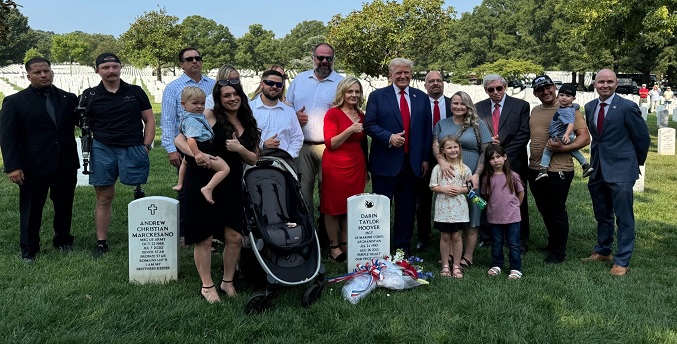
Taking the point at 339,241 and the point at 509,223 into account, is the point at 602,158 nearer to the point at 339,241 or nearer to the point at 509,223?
the point at 509,223

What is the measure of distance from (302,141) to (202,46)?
67.4 metres

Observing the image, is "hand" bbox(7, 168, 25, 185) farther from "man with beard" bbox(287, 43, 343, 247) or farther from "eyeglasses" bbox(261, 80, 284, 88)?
"man with beard" bbox(287, 43, 343, 247)

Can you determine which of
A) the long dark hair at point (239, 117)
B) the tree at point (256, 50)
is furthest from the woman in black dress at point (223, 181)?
the tree at point (256, 50)

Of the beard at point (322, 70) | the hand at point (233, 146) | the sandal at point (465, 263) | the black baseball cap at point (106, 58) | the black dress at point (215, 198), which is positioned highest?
the black baseball cap at point (106, 58)

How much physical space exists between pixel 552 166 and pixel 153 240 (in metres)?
4.21

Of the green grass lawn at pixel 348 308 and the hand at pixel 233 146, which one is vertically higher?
the hand at pixel 233 146

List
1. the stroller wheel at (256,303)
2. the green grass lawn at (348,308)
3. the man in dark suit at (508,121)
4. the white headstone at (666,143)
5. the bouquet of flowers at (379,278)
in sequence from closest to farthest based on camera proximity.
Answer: the green grass lawn at (348,308), the stroller wheel at (256,303), the bouquet of flowers at (379,278), the man in dark suit at (508,121), the white headstone at (666,143)

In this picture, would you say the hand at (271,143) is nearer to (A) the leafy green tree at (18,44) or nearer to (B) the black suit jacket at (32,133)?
(B) the black suit jacket at (32,133)

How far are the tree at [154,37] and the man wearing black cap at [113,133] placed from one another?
1470 inches

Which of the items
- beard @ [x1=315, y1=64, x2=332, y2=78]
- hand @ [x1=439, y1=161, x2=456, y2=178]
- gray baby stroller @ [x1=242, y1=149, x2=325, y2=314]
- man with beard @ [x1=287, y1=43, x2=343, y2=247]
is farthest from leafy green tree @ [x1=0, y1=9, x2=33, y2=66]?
hand @ [x1=439, y1=161, x2=456, y2=178]

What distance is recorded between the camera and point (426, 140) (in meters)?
6.03

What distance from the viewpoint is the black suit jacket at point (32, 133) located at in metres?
5.71

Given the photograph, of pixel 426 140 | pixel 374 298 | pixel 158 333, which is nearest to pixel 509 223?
pixel 426 140

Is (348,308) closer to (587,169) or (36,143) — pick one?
(587,169)
